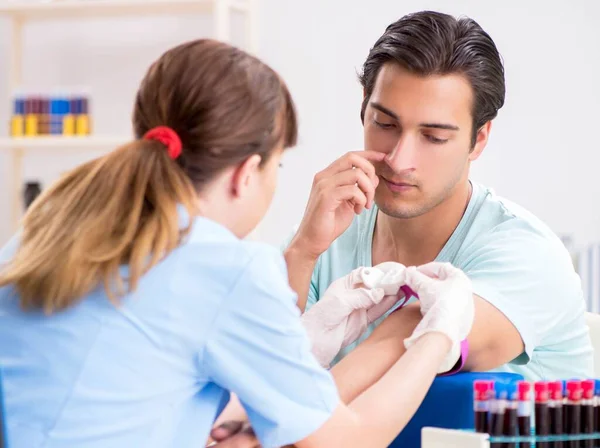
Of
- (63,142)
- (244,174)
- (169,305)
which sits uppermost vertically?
(244,174)

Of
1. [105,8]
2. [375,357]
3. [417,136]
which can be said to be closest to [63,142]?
[105,8]

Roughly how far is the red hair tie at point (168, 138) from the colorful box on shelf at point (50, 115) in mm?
2475

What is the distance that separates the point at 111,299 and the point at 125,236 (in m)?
0.07

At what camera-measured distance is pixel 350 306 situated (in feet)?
4.37

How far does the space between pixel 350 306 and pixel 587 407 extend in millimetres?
376

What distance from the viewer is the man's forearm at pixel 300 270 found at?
67.0 inches

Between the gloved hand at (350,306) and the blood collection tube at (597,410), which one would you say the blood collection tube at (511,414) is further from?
the gloved hand at (350,306)

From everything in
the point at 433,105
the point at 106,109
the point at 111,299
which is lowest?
the point at 106,109

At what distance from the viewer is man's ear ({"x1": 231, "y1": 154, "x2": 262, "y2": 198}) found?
1.14m

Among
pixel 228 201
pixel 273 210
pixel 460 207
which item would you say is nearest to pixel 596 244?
pixel 273 210

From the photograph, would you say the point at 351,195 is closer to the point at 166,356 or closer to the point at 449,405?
the point at 449,405

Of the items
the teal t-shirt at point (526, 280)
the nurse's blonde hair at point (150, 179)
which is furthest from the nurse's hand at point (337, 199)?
the nurse's blonde hair at point (150, 179)

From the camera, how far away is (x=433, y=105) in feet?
5.45

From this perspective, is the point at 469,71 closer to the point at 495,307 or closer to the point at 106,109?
the point at 495,307
